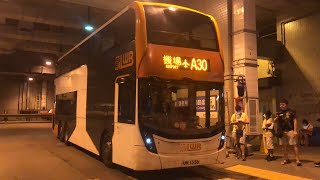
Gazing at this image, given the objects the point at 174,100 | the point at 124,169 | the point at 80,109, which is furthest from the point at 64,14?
the point at 174,100

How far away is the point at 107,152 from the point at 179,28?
421 cm

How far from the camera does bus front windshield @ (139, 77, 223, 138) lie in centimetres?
792

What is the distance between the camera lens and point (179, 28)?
28.3 feet

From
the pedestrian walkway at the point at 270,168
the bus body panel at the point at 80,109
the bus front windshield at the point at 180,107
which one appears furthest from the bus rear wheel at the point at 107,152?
the pedestrian walkway at the point at 270,168

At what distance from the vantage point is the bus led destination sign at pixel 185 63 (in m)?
8.13

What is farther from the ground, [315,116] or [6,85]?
[6,85]

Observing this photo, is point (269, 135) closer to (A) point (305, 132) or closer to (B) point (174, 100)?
(B) point (174, 100)

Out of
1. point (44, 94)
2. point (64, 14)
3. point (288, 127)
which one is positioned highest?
point (64, 14)

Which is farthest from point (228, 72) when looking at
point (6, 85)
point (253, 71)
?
point (6, 85)

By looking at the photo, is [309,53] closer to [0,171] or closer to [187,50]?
[187,50]

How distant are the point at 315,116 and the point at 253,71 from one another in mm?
6840

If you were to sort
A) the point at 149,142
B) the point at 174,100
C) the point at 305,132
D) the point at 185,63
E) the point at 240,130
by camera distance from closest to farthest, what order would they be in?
the point at 149,142
the point at 174,100
the point at 185,63
the point at 240,130
the point at 305,132

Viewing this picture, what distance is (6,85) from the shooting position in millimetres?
42062

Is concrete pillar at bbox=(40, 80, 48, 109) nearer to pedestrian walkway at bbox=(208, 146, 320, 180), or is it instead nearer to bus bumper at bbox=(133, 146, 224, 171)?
pedestrian walkway at bbox=(208, 146, 320, 180)
